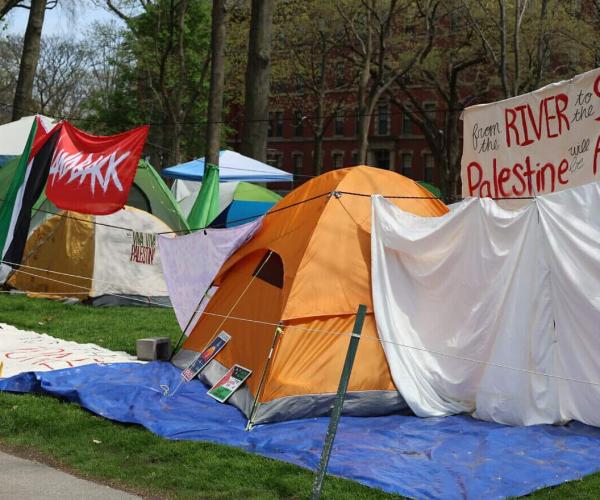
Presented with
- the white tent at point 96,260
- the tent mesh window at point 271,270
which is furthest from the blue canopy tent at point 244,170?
the tent mesh window at point 271,270

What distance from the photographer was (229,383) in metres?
7.68

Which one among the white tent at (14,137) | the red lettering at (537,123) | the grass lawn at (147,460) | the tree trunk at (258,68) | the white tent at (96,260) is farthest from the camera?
the white tent at (14,137)

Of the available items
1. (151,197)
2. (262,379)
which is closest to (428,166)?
(151,197)

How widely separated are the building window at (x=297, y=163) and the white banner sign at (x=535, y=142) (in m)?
49.3

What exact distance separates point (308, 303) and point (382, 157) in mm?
47505

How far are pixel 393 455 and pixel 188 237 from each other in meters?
4.30

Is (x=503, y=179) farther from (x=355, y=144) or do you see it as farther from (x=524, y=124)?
(x=355, y=144)

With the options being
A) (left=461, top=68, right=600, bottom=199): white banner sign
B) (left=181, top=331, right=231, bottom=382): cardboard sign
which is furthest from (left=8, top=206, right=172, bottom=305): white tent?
(left=461, top=68, right=600, bottom=199): white banner sign

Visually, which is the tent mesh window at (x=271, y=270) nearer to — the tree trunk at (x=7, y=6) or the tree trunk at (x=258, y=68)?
the tree trunk at (x=258, y=68)

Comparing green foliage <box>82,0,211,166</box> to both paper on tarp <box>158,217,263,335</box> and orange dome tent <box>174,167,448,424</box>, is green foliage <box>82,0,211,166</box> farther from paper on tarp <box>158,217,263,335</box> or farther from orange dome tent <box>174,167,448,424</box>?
orange dome tent <box>174,167,448,424</box>

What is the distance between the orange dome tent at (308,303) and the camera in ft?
23.7

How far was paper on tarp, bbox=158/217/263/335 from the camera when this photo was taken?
352 inches

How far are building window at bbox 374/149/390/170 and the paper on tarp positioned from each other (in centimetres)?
4511

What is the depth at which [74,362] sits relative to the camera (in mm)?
9055
